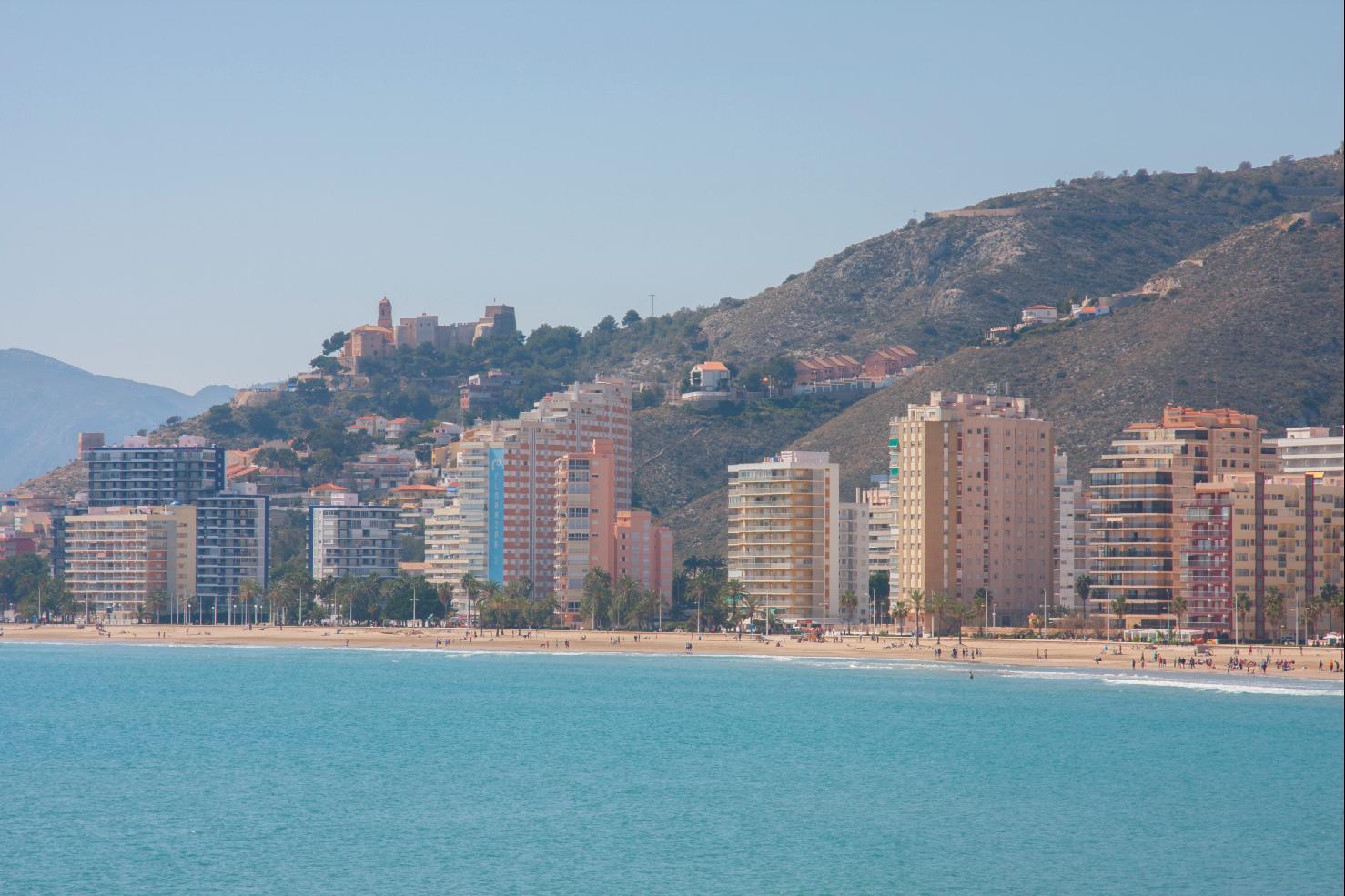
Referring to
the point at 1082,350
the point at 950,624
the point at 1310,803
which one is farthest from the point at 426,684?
the point at 1082,350

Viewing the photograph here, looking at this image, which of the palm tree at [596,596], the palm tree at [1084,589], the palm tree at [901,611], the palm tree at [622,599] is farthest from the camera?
the palm tree at [596,596]

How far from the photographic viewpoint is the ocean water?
5738 cm

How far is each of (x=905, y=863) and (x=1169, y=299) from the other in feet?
447

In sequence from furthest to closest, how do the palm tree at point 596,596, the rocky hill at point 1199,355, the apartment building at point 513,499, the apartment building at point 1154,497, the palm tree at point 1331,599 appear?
the apartment building at point 513,499 → the palm tree at point 596,596 → the rocky hill at point 1199,355 → the apartment building at point 1154,497 → the palm tree at point 1331,599

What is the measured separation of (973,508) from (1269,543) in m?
28.3

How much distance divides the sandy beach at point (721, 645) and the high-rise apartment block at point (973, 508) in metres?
7.18

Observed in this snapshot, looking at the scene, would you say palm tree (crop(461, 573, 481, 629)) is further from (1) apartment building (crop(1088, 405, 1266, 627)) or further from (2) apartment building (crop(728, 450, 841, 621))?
(1) apartment building (crop(1088, 405, 1266, 627))

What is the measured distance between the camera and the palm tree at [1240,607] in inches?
5123

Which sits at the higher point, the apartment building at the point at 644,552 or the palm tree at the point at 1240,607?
the apartment building at the point at 644,552

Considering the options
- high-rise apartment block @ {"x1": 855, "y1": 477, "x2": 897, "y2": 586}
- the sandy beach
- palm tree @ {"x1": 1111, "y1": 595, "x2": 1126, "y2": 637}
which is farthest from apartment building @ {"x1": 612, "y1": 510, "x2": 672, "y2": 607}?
palm tree @ {"x1": 1111, "y1": 595, "x2": 1126, "y2": 637}

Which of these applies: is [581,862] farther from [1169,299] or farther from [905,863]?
[1169,299]

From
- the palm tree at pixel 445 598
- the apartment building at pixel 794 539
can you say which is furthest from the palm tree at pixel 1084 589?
the palm tree at pixel 445 598

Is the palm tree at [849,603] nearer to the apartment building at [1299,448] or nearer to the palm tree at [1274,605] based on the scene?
the apartment building at [1299,448]

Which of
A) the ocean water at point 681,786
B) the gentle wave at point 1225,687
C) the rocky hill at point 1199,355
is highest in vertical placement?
the rocky hill at point 1199,355
